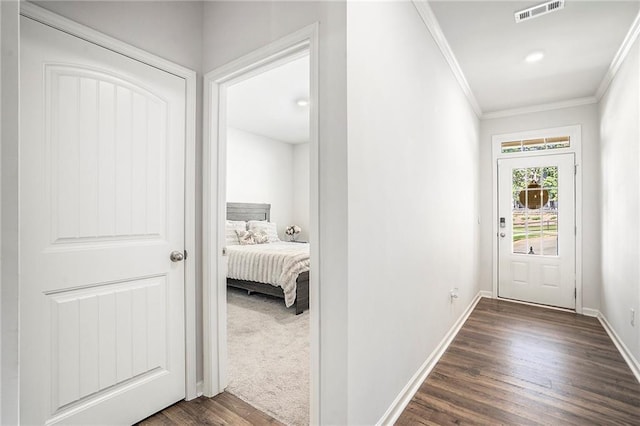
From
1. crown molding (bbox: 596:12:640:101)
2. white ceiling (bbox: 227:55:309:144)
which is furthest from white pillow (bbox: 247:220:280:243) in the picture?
crown molding (bbox: 596:12:640:101)

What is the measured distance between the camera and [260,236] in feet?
17.0

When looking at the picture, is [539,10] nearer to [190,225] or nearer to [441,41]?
[441,41]

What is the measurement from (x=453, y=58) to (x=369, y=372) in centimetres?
275

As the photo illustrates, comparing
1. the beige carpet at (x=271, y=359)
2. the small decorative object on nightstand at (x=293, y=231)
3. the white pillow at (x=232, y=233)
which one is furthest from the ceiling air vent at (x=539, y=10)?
the small decorative object on nightstand at (x=293, y=231)

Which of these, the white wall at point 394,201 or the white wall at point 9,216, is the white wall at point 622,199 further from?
the white wall at point 9,216

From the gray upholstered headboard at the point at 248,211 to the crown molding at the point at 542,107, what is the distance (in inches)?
164

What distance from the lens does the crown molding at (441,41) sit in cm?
209

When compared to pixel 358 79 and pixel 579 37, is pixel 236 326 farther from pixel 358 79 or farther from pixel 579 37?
pixel 579 37

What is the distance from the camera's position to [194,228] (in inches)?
76.3

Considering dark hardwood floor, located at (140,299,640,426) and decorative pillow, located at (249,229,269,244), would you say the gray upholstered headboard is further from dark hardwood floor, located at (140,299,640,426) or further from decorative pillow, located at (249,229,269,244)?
dark hardwood floor, located at (140,299,640,426)

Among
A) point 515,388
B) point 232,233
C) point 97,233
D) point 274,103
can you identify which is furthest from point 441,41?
point 232,233

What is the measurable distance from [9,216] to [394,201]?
5.09ft

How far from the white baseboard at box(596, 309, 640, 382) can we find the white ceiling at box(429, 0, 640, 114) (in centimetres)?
257

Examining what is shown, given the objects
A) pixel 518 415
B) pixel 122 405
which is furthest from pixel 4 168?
pixel 518 415
